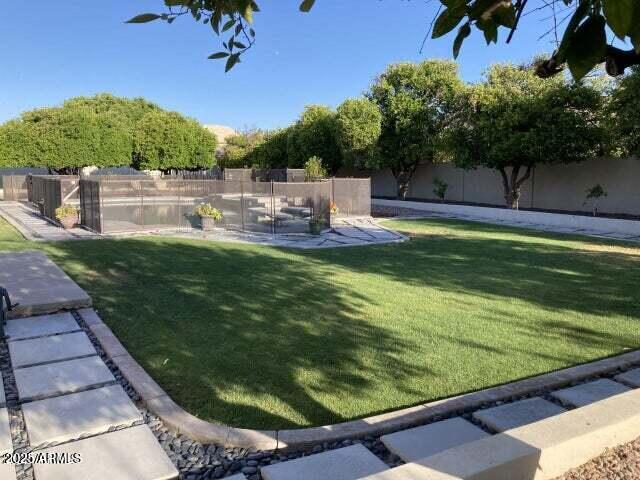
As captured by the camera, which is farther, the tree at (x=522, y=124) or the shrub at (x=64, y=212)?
the tree at (x=522, y=124)

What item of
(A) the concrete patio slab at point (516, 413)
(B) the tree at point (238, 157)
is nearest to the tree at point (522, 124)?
(A) the concrete patio slab at point (516, 413)

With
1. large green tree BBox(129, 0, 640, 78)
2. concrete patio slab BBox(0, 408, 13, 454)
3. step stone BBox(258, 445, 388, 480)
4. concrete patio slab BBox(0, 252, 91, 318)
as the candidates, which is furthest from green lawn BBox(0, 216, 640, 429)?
large green tree BBox(129, 0, 640, 78)

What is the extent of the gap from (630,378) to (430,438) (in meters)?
1.96

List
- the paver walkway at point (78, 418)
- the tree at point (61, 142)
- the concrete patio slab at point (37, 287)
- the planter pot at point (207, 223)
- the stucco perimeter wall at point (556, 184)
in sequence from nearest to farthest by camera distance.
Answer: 1. the paver walkway at point (78, 418)
2. the concrete patio slab at point (37, 287)
3. the planter pot at point (207, 223)
4. the stucco perimeter wall at point (556, 184)
5. the tree at point (61, 142)

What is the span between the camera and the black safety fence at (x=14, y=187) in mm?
23516

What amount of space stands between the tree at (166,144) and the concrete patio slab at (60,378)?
30496 millimetres

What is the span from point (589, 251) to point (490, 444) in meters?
9.58

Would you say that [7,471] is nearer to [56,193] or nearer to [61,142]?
[56,193]

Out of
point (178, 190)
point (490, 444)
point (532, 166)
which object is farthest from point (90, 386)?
point (532, 166)

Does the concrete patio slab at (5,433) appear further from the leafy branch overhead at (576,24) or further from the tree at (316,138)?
the tree at (316,138)

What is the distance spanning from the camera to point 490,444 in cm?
210

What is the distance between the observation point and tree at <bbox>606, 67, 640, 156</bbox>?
40.0ft

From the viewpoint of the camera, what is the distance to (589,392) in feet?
11.4

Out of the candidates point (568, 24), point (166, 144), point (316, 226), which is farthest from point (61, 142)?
point (568, 24)
